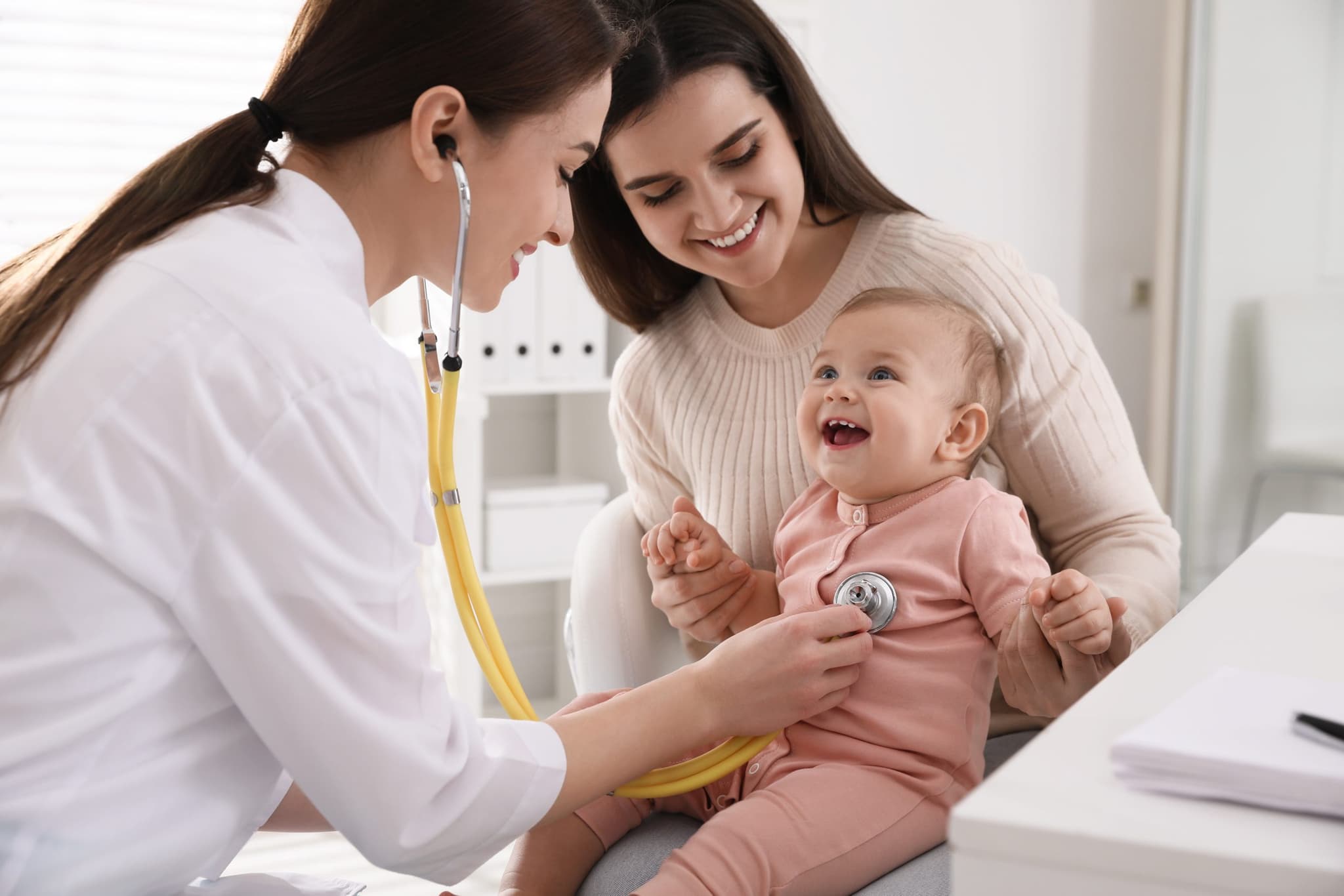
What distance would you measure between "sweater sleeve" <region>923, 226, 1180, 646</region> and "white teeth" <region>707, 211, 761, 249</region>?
0.22m

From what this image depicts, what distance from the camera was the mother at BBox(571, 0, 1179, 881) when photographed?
1.46 metres

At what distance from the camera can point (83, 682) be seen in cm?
84

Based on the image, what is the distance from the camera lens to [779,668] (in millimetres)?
1132

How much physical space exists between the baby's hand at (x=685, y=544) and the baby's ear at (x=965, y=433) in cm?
27

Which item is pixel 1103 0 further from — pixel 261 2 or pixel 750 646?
pixel 750 646

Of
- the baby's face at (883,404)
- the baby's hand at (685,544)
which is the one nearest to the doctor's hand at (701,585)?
the baby's hand at (685,544)

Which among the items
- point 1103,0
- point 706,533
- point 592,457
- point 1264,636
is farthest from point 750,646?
point 1103,0

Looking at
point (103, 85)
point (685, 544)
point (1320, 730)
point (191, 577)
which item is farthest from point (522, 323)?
point (1320, 730)

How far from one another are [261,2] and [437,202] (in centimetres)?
201

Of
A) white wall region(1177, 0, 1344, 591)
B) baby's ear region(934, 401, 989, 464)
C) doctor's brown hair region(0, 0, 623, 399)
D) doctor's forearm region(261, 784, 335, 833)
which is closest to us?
doctor's brown hair region(0, 0, 623, 399)

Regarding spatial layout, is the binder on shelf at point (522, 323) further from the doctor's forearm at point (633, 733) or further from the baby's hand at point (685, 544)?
the doctor's forearm at point (633, 733)

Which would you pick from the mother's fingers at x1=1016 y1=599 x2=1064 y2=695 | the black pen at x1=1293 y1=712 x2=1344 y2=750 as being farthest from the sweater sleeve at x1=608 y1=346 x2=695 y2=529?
the black pen at x1=1293 y1=712 x2=1344 y2=750

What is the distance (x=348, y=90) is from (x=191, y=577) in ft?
1.36

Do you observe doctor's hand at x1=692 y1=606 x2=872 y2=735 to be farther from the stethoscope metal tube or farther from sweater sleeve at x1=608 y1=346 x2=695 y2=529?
sweater sleeve at x1=608 y1=346 x2=695 y2=529
